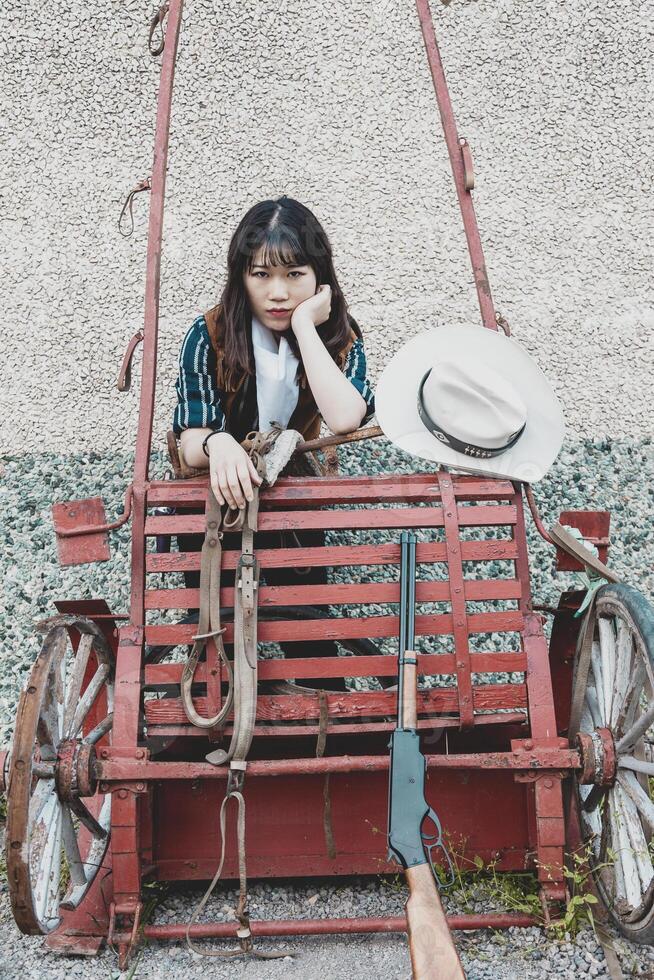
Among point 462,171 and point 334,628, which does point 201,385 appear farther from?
point 462,171

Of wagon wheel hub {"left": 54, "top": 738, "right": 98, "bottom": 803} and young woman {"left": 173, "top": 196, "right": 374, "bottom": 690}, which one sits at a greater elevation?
young woman {"left": 173, "top": 196, "right": 374, "bottom": 690}

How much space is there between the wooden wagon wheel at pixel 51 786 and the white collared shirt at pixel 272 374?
3.13ft

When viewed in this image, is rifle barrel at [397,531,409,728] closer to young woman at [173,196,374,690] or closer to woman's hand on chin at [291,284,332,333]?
young woman at [173,196,374,690]

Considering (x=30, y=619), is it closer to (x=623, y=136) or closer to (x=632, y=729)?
(x=632, y=729)

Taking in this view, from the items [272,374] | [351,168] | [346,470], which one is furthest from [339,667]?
[351,168]

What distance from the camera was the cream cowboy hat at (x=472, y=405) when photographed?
2.66 m

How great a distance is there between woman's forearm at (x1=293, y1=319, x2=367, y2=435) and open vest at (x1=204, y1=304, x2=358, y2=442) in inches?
10.7

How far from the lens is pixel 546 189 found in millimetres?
5660

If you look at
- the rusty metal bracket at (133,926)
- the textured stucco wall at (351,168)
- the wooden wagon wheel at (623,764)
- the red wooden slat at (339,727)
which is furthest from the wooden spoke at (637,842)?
the textured stucco wall at (351,168)

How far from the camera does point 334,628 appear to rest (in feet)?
8.47

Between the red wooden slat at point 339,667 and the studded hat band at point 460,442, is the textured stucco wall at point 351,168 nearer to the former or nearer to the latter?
the studded hat band at point 460,442

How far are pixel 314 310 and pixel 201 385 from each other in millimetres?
476

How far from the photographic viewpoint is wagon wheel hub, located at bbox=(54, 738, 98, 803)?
7.79 feet

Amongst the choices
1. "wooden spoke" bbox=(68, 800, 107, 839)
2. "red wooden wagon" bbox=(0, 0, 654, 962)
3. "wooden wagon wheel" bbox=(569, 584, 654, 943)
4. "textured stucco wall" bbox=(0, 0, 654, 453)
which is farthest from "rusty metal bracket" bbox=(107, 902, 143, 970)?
"textured stucco wall" bbox=(0, 0, 654, 453)
